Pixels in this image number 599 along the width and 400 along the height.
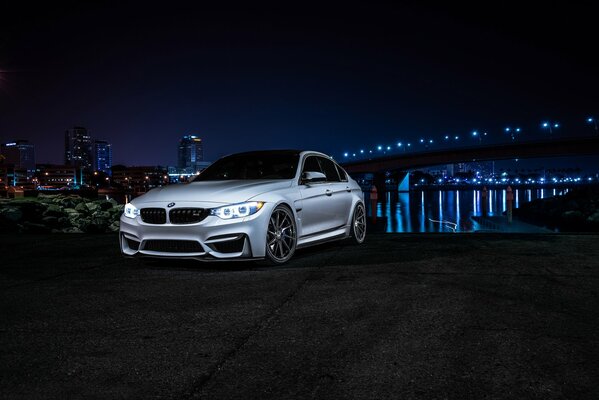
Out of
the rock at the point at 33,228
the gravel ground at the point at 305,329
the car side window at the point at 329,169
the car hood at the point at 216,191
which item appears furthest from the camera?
the rock at the point at 33,228

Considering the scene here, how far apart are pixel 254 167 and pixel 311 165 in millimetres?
932

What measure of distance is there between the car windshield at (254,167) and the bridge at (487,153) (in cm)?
7266

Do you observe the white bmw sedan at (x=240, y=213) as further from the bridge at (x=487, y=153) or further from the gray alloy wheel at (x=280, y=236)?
the bridge at (x=487, y=153)

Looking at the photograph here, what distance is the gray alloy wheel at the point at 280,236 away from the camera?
285 inches

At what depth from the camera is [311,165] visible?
894 centimetres

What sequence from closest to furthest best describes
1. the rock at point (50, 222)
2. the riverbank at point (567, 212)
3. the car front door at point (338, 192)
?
the car front door at point (338, 192) → the rock at point (50, 222) → the riverbank at point (567, 212)

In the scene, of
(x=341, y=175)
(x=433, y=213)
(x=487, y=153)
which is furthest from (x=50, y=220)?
(x=487, y=153)

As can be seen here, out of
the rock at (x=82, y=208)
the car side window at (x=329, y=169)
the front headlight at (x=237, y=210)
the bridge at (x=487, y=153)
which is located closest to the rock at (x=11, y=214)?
the rock at (x=82, y=208)

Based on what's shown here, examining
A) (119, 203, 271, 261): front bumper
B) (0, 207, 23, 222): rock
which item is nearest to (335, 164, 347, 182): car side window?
(119, 203, 271, 261): front bumper

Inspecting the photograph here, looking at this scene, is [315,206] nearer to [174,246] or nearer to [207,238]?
[207,238]

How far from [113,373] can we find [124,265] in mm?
4495

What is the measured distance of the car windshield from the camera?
8.44 meters

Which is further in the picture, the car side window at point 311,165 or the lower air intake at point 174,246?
the car side window at point 311,165

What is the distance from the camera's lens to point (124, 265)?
760 centimetres
